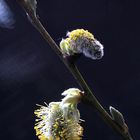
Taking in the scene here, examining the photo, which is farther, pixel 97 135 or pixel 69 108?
pixel 97 135

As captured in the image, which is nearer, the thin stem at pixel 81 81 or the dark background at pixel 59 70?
the thin stem at pixel 81 81

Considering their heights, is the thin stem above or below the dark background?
below

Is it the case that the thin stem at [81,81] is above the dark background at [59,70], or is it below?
below

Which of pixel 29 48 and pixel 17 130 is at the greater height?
pixel 29 48

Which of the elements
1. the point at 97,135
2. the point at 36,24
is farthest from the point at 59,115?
the point at 97,135

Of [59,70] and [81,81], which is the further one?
[59,70]

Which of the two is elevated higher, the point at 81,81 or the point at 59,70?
the point at 59,70

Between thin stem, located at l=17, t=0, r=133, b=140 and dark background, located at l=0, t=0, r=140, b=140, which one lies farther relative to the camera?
dark background, located at l=0, t=0, r=140, b=140

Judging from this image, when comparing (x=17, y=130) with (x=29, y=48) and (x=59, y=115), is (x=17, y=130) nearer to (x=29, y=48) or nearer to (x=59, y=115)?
(x=29, y=48)
